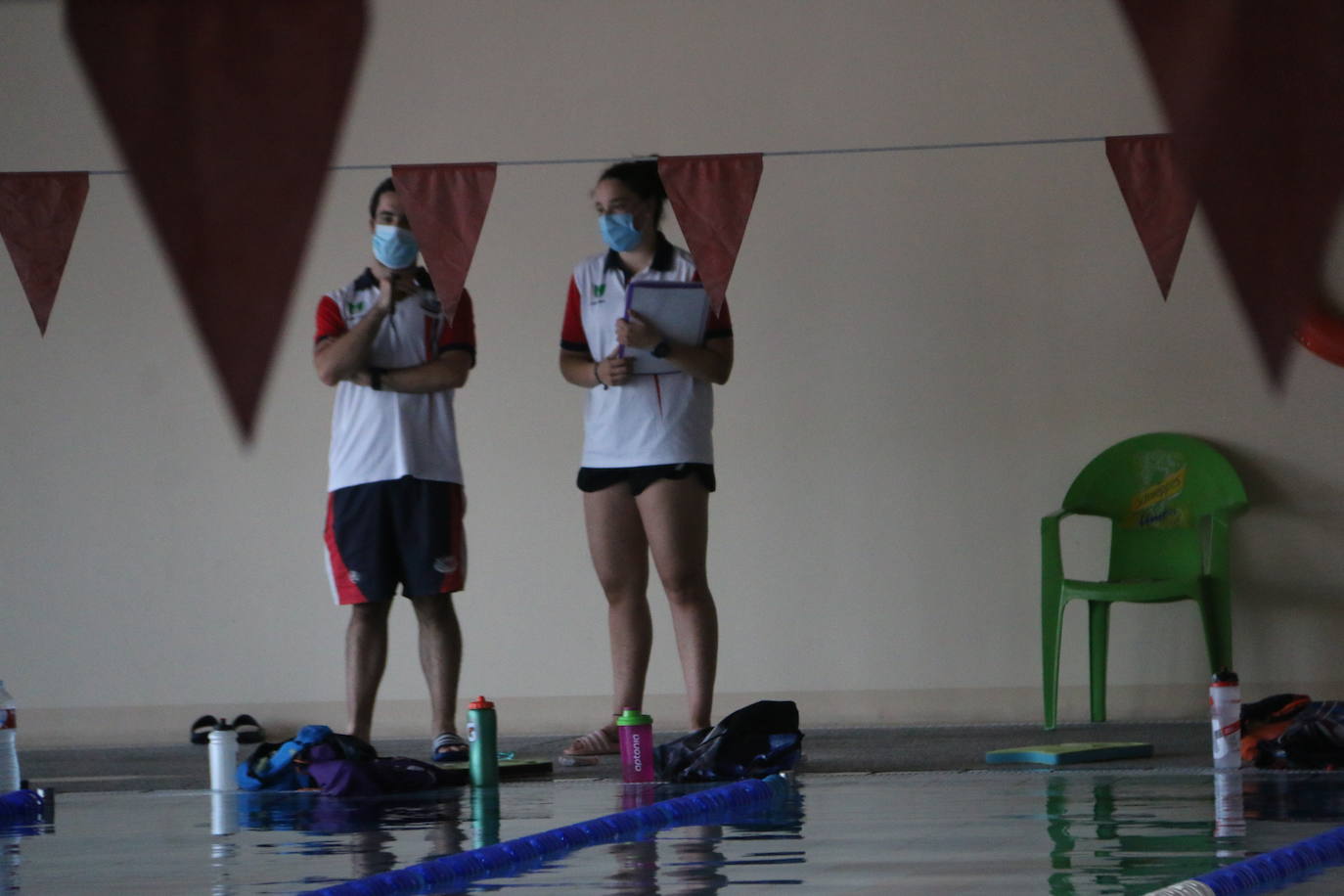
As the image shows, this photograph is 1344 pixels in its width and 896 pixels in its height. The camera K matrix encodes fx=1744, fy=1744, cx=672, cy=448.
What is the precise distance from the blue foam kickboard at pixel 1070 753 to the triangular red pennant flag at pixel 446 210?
159 centimetres

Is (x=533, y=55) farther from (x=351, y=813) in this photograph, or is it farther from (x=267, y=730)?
(x=351, y=813)

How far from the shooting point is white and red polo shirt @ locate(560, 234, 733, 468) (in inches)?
159

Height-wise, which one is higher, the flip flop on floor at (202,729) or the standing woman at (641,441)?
the standing woman at (641,441)

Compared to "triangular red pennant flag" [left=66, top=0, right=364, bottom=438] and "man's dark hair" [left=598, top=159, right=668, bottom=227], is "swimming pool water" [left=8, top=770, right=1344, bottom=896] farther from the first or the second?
"man's dark hair" [left=598, top=159, right=668, bottom=227]

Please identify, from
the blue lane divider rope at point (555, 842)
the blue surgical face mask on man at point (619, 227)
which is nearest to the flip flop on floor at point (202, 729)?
the blue surgical face mask on man at point (619, 227)

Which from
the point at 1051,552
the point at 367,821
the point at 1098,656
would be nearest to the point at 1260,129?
the point at 367,821

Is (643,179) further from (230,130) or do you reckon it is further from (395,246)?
(230,130)

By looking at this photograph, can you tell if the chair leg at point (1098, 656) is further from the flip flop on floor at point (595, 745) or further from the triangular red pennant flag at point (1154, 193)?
the flip flop on floor at point (595, 745)

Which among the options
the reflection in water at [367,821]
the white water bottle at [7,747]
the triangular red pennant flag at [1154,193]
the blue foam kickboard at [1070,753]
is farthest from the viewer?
the triangular red pennant flag at [1154,193]

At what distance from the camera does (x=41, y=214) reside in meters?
4.13

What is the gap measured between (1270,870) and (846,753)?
217 cm

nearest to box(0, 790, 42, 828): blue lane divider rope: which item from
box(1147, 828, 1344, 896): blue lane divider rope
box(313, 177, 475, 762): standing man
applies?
box(313, 177, 475, 762): standing man

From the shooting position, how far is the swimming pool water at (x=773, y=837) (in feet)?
7.38

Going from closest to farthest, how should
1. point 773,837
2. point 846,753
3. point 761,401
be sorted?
point 773,837 → point 846,753 → point 761,401
